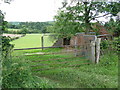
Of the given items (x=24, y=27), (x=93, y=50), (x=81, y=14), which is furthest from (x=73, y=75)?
(x=81, y=14)

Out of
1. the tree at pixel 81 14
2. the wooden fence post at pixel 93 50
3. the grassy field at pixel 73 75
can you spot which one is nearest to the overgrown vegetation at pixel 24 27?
the grassy field at pixel 73 75

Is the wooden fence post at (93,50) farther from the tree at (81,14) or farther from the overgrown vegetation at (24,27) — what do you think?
the overgrown vegetation at (24,27)

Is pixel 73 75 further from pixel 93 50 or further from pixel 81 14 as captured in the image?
pixel 81 14

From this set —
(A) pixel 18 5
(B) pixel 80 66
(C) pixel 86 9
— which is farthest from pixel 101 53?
(A) pixel 18 5

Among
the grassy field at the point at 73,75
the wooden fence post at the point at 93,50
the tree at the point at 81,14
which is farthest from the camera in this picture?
the tree at the point at 81,14

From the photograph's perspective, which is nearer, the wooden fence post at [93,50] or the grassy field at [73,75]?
the grassy field at [73,75]

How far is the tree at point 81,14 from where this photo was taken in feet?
8.64

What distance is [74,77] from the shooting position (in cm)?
→ 176

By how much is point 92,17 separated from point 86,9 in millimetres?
246

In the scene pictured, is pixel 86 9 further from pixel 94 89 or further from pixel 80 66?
pixel 94 89

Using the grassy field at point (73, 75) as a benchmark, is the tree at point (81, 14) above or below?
above

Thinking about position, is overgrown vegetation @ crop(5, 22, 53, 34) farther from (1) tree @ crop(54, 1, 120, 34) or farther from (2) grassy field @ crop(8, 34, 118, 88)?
(1) tree @ crop(54, 1, 120, 34)

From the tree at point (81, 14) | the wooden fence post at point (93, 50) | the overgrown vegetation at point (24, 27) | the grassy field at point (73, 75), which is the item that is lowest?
the grassy field at point (73, 75)

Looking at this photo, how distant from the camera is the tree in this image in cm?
263
